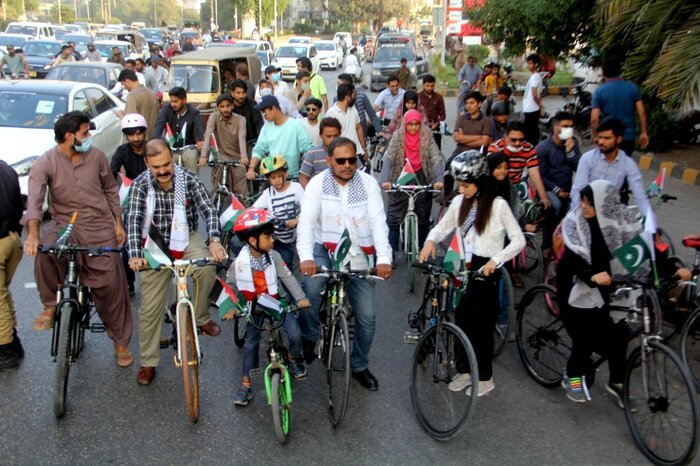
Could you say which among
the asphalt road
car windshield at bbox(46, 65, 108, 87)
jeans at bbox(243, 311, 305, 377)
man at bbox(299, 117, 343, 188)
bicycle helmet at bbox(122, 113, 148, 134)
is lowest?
the asphalt road

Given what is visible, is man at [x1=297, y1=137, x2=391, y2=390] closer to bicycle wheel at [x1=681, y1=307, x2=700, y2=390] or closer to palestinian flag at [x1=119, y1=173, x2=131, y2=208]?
palestinian flag at [x1=119, y1=173, x2=131, y2=208]

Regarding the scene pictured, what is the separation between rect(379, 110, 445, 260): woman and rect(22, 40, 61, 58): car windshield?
22137mm

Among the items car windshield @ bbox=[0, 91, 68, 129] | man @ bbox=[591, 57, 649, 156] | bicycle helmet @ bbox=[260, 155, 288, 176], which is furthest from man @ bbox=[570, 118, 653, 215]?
car windshield @ bbox=[0, 91, 68, 129]

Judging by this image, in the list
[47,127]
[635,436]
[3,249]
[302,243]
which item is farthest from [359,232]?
[47,127]

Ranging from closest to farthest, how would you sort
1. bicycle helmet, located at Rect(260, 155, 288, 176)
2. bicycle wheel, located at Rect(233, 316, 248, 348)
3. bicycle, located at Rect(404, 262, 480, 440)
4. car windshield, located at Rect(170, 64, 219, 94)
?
bicycle, located at Rect(404, 262, 480, 440) → bicycle helmet, located at Rect(260, 155, 288, 176) → bicycle wheel, located at Rect(233, 316, 248, 348) → car windshield, located at Rect(170, 64, 219, 94)

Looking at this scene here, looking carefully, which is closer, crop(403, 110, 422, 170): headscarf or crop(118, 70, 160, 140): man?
crop(403, 110, 422, 170): headscarf

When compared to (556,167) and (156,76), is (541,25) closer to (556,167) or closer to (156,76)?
(556,167)

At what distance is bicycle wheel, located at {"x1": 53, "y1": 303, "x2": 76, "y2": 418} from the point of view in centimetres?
483

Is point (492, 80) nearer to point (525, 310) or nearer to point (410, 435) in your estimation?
point (525, 310)

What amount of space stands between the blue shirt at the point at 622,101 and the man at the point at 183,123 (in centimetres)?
477

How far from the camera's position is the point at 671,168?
512 inches

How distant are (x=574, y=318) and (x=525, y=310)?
78 cm

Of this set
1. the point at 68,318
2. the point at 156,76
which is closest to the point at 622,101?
the point at 68,318

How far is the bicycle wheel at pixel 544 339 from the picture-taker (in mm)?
5434
